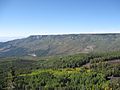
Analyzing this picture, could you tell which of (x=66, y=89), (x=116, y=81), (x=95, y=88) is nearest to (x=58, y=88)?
(x=66, y=89)

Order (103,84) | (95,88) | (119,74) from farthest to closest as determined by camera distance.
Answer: (119,74) < (103,84) < (95,88)

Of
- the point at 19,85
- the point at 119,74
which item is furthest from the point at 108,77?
the point at 19,85

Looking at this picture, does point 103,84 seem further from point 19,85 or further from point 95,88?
point 19,85

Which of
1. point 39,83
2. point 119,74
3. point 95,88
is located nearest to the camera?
point 95,88

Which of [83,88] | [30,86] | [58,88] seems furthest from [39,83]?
[83,88]

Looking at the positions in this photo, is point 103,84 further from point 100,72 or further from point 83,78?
point 100,72

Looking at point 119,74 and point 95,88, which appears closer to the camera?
point 95,88

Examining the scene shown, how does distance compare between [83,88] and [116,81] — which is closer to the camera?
[83,88]

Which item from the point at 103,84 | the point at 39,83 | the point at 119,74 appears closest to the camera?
the point at 103,84

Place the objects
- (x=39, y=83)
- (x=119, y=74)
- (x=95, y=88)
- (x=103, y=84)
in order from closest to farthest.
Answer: (x=95, y=88) < (x=103, y=84) < (x=39, y=83) < (x=119, y=74)
